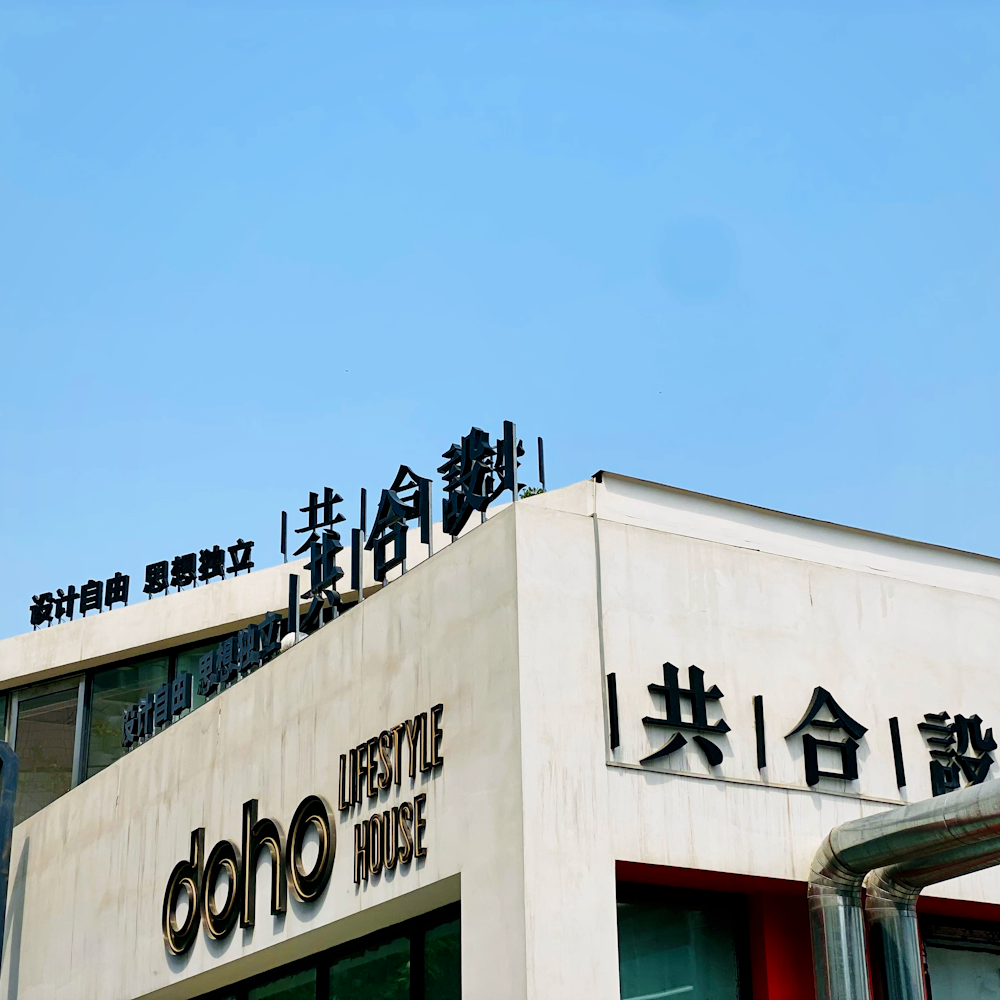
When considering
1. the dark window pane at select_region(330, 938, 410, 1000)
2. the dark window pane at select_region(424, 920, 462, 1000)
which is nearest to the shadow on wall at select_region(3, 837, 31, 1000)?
the dark window pane at select_region(330, 938, 410, 1000)

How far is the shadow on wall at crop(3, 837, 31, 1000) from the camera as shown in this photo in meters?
18.8

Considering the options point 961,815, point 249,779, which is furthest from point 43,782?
point 961,815

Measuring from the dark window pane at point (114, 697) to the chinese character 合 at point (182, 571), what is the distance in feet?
4.79

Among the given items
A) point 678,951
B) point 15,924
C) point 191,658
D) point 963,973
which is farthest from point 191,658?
point 963,973

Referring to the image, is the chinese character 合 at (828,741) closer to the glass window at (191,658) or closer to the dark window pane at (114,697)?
the glass window at (191,658)

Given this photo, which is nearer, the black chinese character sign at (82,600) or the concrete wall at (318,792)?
the concrete wall at (318,792)

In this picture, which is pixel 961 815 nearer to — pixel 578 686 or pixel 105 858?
pixel 578 686

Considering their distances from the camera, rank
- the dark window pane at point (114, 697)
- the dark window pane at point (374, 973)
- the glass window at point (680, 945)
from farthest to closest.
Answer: the dark window pane at point (114, 697)
the dark window pane at point (374, 973)
the glass window at point (680, 945)

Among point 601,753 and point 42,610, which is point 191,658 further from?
point 601,753

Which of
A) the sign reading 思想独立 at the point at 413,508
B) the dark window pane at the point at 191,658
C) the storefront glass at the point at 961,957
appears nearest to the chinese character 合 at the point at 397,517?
the sign reading 思想独立 at the point at 413,508

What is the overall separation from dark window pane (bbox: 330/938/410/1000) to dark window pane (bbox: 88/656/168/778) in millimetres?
11474

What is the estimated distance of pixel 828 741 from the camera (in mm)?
12359

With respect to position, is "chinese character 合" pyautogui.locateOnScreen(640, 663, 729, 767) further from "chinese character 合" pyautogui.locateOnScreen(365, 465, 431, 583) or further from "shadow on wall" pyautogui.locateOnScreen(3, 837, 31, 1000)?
"shadow on wall" pyautogui.locateOnScreen(3, 837, 31, 1000)

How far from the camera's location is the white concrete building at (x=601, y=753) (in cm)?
1115
